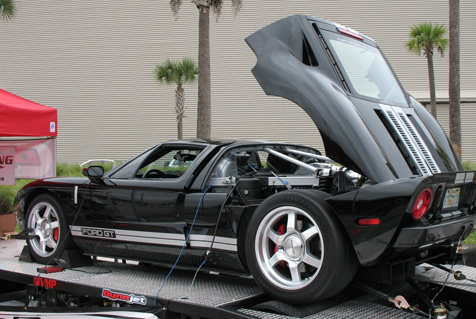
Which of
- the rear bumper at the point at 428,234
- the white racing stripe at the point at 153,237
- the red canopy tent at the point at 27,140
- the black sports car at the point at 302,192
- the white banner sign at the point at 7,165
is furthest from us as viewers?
the white banner sign at the point at 7,165

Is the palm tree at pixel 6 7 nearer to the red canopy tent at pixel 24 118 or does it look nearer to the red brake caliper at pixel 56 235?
the red canopy tent at pixel 24 118

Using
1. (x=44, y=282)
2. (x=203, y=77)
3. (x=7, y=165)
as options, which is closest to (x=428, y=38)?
(x=203, y=77)

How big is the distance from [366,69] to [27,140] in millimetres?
5295

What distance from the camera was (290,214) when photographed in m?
3.42

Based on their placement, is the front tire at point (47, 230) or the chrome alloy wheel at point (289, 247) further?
the front tire at point (47, 230)

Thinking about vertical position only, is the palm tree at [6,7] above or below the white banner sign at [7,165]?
above

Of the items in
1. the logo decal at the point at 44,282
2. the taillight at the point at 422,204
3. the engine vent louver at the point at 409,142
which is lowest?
the logo decal at the point at 44,282

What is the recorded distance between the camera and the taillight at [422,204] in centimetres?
311

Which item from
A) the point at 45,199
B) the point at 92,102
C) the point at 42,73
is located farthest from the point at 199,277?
the point at 42,73

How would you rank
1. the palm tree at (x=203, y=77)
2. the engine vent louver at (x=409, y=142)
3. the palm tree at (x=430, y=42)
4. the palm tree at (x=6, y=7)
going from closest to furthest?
1. the engine vent louver at (x=409, y=142)
2. the palm tree at (x=6, y=7)
3. the palm tree at (x=203, y=77)
4. the palm tree at (x=430, y=42)

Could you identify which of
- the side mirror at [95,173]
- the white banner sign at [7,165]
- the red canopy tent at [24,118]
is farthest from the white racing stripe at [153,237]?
the white banner sign at [7,165]

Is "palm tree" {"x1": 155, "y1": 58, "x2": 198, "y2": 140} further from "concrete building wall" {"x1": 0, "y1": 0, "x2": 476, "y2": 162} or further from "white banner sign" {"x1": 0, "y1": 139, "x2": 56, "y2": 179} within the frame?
"white banner sign" {"x1": 0, "y1": 139, "x2": 56, "y2": 179}

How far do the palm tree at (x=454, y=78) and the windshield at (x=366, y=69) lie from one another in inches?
348

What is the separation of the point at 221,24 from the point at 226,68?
232 cm
